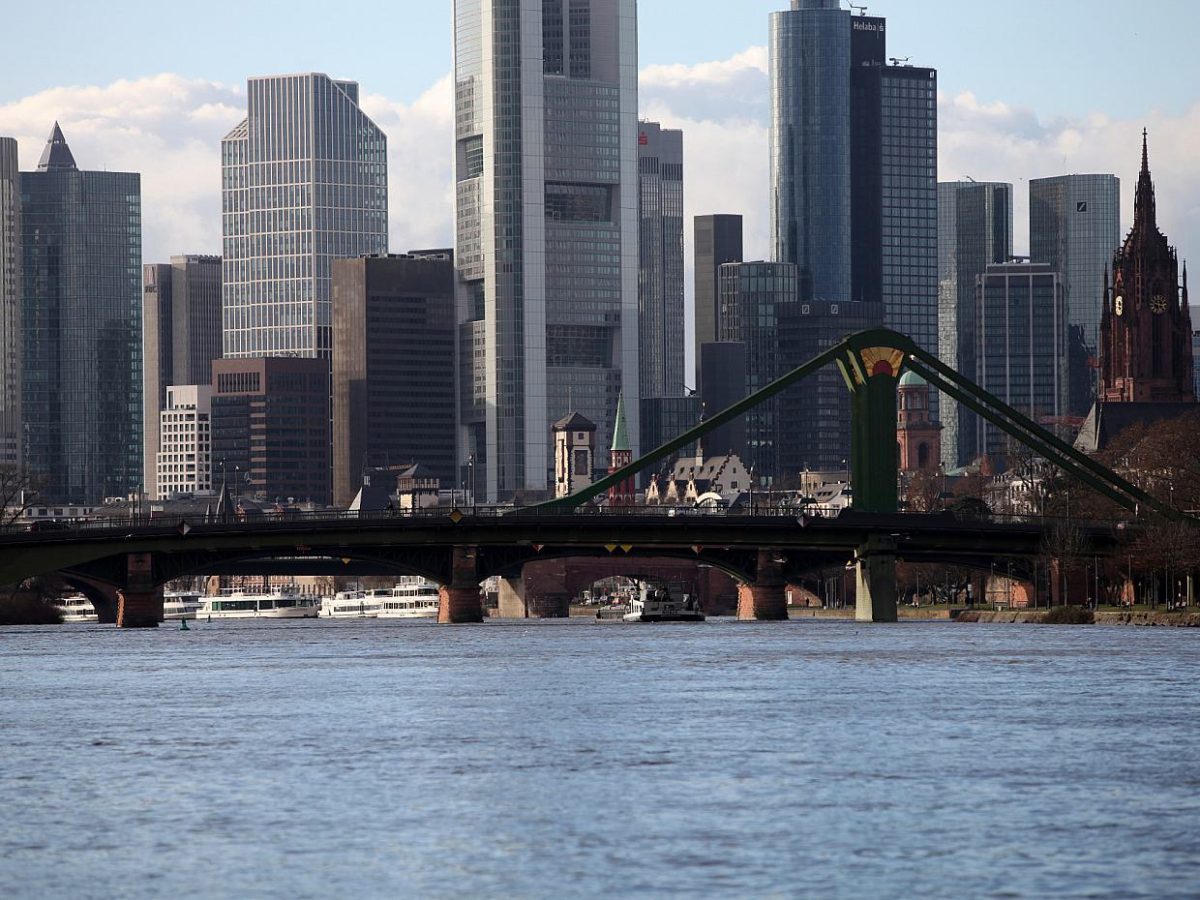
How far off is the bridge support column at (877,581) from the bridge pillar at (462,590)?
83.0 feet

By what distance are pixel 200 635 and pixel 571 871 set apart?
11809 cm

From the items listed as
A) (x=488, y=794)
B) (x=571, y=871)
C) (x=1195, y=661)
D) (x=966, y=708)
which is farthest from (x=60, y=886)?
(x=1195, y=661)

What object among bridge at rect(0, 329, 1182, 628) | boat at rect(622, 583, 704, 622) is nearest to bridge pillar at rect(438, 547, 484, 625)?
bridge at rect(0, 329, 1182, 628)

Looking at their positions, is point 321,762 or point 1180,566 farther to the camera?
point 1180,566

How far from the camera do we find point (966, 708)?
239ft

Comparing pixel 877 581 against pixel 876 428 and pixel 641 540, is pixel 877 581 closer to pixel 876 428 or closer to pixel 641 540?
pixel 876 428

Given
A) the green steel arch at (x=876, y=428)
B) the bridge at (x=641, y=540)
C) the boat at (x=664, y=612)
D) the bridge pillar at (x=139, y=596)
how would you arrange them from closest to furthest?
the bridge at (x=641, y=540), the bridge pillar at (x=139, y=596), the green steel arch at (x=876, y=428), the boat at (x=664, y=612)

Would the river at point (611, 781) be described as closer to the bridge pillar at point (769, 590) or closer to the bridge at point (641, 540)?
the bridge at point (641, 540)

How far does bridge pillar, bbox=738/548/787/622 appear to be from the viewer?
579ft

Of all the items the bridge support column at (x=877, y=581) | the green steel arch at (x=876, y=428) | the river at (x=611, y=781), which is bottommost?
the river at (x=611, y=781)

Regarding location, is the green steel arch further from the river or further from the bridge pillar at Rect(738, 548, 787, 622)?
the river

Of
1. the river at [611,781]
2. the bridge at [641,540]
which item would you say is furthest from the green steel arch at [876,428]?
the river at [611,781]

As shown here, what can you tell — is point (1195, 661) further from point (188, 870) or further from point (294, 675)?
point (188, 870)

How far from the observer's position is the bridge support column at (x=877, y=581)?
524ft
